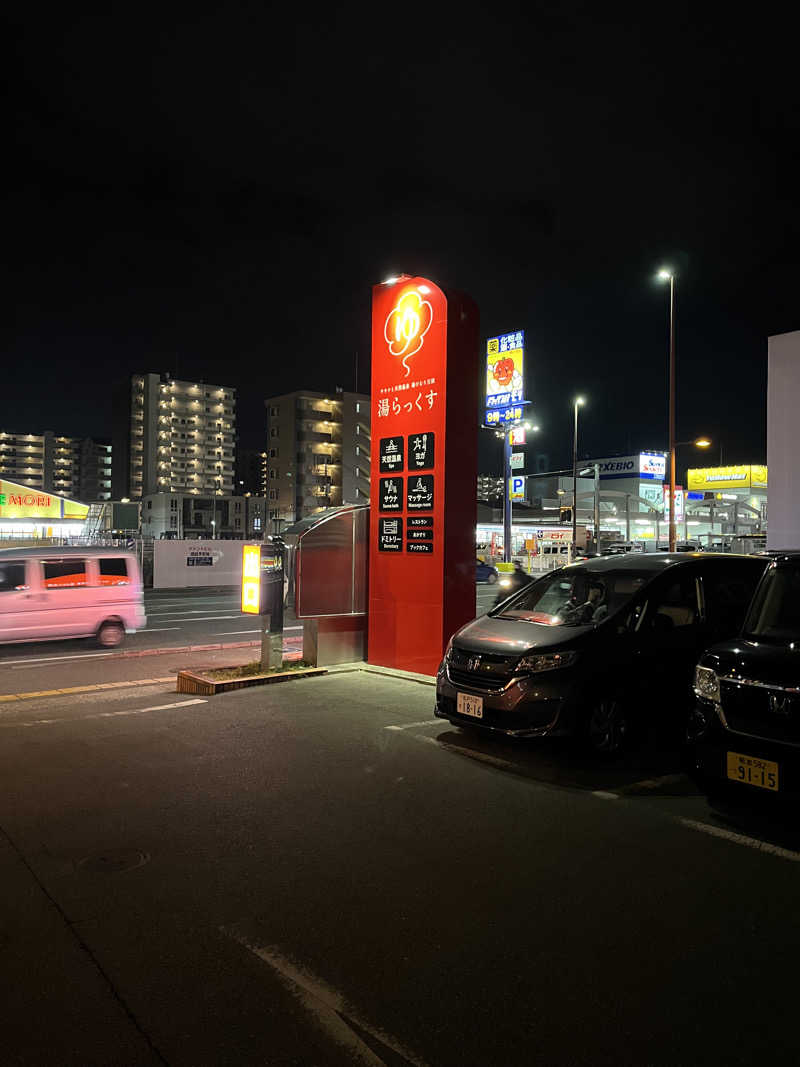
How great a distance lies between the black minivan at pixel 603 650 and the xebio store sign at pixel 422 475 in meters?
2.49

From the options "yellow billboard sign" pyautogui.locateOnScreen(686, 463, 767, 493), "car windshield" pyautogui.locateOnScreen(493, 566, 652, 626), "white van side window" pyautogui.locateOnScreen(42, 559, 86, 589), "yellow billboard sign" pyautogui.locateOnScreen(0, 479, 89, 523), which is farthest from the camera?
"yellow billboard sign" pyautogui.locateOnScreen(686, 463, 767, 493)

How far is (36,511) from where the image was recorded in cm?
3259

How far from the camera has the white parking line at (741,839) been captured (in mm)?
4841

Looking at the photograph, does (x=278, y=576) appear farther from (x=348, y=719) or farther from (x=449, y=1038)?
(x=449, y=1038)

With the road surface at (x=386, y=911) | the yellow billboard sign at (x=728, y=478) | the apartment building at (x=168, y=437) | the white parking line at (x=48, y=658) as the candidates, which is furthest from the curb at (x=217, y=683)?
the apartment building at (x=168, y=437)

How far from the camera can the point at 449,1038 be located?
2.96 m

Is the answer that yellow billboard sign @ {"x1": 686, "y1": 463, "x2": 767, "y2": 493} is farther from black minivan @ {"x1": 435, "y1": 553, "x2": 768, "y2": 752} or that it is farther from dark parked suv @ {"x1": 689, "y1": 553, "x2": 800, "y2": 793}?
dark parked suv @ {"x1": 689, "y1": 553, "x2": 800, "y2": 793}

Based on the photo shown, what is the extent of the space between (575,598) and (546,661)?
1.89 metres

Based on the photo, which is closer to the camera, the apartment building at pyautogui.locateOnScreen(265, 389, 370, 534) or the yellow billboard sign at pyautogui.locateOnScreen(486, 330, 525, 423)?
the yellow billboard sign at pyautogui.locateOnScreen(486, 330, 525, 423)

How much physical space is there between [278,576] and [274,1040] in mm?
7900

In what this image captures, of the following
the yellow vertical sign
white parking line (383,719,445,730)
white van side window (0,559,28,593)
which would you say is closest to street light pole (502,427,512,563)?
the yellow vertical sign

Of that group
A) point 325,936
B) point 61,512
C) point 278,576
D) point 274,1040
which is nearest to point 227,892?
point 325,936

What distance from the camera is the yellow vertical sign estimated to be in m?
10.6

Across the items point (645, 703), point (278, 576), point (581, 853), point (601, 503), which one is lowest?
point (581, 853)
